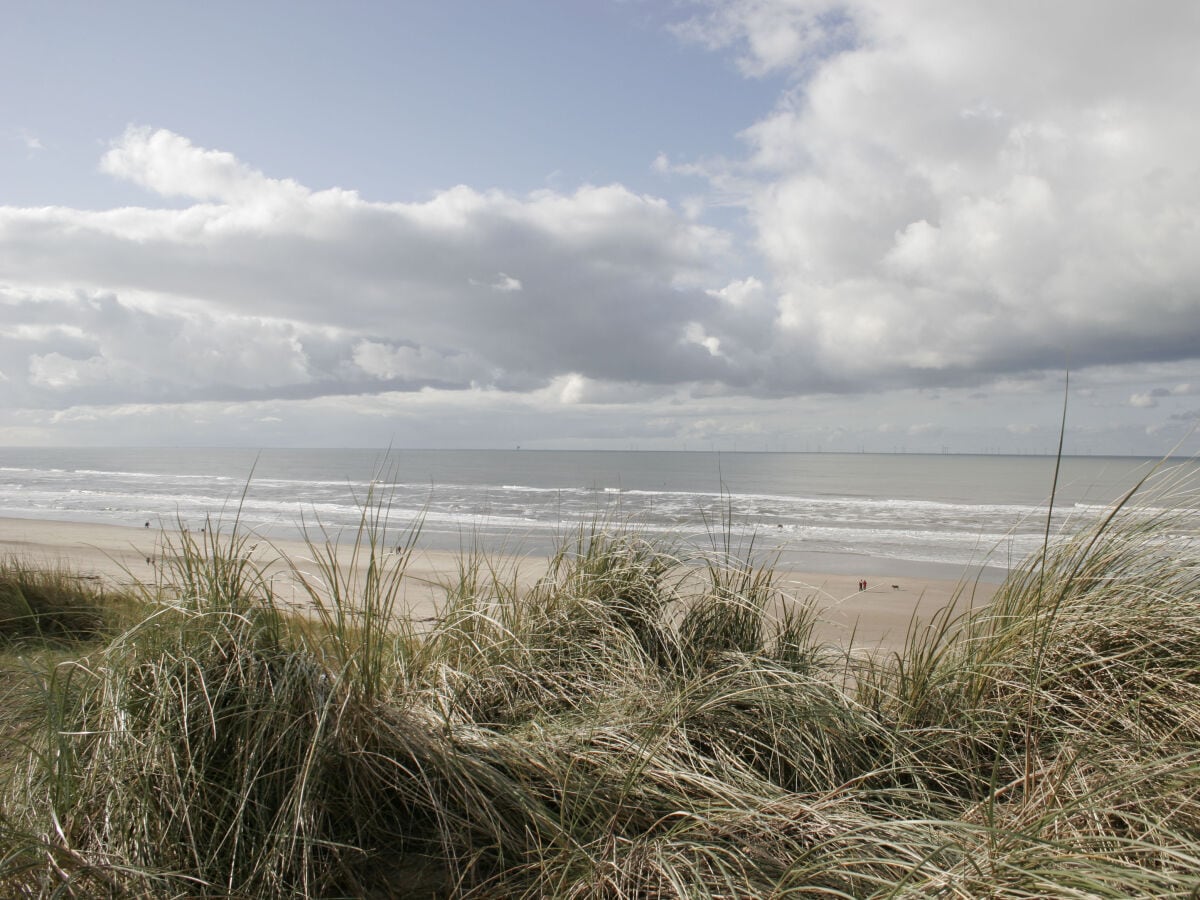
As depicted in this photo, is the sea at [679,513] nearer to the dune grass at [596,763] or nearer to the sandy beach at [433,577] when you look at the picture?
the sandy beach at [433,577]

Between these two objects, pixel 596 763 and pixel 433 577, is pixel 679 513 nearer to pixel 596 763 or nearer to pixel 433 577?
pixel 433 577

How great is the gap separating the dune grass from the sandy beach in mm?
1752

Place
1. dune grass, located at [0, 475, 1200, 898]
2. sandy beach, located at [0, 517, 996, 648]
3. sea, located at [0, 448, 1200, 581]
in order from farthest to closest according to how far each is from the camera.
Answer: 1. sea, located at [0, 448, 1200, 581]
2. sandy beach, located at [0, 517, 996, 648]
3. dune grass, located at [0, 475, 1200, 898]

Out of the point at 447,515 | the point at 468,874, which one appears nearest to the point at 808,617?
the point at 468,874

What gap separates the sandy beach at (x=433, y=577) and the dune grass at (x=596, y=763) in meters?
1.75

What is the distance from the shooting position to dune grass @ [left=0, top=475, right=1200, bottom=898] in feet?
6.30

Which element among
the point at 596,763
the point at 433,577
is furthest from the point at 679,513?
the point at 596,763

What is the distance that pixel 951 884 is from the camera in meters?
1.62

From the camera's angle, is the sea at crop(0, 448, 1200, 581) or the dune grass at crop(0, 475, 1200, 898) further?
the sea at crop(0, 448, 1200, 581)

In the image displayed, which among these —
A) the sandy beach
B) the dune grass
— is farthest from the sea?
the dune grass

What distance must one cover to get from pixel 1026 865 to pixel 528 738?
1.65m

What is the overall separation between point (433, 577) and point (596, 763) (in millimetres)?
11627

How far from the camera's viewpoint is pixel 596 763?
252 cm

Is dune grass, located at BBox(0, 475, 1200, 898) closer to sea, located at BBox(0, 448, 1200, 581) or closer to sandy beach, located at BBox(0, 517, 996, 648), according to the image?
sea, located at BBox(0, 448, 1200, 581)
